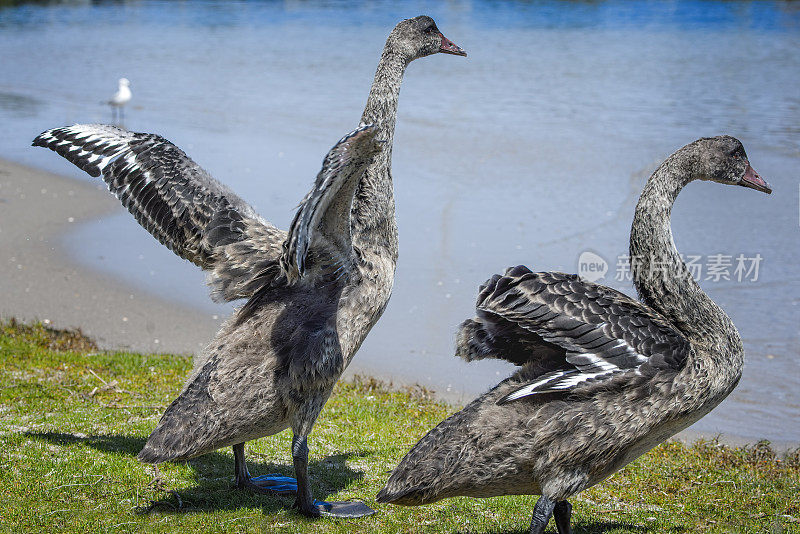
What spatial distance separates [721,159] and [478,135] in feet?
52.5

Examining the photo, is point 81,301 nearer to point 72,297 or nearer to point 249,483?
point 72,297

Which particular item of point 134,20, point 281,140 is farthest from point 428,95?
point 134,20

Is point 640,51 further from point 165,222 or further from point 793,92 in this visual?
point 165,222

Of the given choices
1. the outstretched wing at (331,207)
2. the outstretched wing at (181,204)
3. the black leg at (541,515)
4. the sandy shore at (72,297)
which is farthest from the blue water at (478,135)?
the black leg at (541,515)

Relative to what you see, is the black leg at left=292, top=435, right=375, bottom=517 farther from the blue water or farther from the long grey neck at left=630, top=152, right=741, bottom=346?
the blue water

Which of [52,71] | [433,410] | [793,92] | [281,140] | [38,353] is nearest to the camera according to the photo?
[433,410]

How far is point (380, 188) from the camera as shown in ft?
21.1

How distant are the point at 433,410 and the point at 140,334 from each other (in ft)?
14.3

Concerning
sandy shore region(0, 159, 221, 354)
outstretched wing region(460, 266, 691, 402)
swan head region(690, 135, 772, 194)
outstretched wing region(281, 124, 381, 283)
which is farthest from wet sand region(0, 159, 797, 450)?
outstretched wing region(460, 266, 691, 402)

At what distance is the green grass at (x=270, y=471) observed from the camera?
18.5 ft

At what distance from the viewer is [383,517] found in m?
5.88

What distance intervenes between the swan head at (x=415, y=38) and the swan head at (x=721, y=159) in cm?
253

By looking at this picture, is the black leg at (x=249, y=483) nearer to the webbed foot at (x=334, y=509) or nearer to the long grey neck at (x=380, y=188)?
the webbed foot at (x=334, y=509)

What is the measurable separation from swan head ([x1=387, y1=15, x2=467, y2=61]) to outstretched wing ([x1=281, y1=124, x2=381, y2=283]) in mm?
2237
